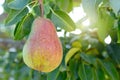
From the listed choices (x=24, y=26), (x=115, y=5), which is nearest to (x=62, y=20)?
(x=24, y=26)

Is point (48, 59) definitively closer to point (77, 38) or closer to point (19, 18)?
point (19, 18)

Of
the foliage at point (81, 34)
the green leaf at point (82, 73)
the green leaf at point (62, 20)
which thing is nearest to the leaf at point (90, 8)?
the foliage at point (81, 34)

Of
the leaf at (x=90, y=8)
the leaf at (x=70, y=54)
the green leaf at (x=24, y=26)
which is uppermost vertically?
the leaf at (x=90, y=8)

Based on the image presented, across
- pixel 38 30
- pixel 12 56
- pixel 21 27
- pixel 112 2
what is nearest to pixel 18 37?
pixel 21 27

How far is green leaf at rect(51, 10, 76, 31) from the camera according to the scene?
1.08 m

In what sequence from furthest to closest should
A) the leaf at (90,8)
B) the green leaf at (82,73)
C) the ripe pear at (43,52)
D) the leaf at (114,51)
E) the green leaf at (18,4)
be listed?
the leaf at (114,51) < the green leaf at (82,73) < the green leaf at (18,4) < the leaf at (90,8) < the ripe pear at (43,52)

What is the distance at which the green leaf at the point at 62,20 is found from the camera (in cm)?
108

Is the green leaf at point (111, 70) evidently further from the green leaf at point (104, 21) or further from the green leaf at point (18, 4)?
the green leaf at point (18, 4)

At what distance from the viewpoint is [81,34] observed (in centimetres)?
163

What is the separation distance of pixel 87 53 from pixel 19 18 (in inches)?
18.8

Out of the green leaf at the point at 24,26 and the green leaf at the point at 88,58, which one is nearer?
the green leaf at the point at 24,26

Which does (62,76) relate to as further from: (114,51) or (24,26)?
(24,26)

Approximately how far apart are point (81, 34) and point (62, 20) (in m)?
0.55

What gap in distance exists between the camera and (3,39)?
286cm
